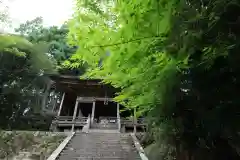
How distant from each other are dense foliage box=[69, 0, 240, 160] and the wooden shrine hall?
29.4 feet

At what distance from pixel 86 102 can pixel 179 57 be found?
14735mm

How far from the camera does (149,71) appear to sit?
2850 mm

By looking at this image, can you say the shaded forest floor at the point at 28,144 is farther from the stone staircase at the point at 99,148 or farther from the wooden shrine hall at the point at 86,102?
the wooden shrine hall at the point at 86,102

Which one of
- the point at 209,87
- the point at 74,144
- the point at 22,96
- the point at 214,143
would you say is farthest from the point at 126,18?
the point at 22,96

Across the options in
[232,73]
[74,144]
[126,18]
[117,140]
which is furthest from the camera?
[117,140]

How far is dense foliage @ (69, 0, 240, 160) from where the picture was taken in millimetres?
2336

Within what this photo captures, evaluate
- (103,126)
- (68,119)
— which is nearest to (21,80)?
(68,119)

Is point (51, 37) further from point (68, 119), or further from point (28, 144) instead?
point (28, 144)

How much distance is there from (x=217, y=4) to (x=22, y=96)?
14517 mm

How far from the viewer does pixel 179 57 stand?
2404mm

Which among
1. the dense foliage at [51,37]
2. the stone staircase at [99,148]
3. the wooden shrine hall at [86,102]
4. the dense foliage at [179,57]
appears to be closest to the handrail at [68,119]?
the wooden shrine hall at [86,102]

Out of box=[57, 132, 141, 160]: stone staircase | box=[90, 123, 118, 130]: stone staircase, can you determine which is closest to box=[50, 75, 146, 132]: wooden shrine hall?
box=[90, 123, 118, 130]: stone staircase

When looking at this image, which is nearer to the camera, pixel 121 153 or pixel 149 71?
pixel 149 71

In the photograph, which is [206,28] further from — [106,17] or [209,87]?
[106,17]
